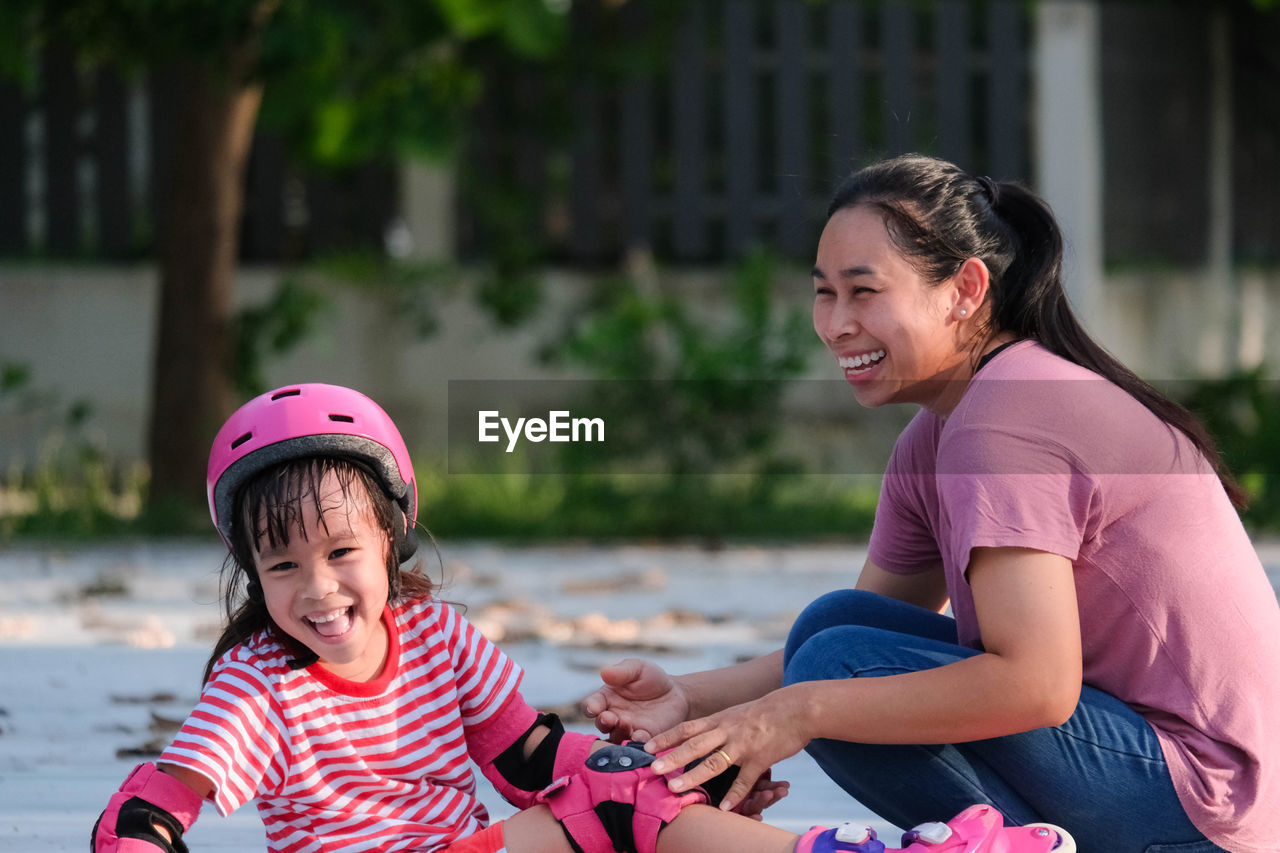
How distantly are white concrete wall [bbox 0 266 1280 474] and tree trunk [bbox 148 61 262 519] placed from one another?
1.19 metres

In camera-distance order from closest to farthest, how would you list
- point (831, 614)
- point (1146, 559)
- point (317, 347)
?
point (1146, 559)
point (831, 614)
point (317, 347)

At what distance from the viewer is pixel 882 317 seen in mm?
2135

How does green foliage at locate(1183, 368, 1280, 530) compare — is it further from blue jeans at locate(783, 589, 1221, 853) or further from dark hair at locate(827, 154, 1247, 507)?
blue jeans at locate(783, 589, 1221, 853)

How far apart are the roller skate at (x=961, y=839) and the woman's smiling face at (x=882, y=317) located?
A: 594 millimetres

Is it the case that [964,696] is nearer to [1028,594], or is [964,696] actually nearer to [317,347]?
[1028,594]

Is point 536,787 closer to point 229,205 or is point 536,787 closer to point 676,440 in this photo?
point 676,440

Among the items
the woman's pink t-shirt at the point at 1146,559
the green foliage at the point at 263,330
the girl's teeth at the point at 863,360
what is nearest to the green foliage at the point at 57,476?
the green foliage at the point at 263,330

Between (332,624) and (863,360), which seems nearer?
(332,624)

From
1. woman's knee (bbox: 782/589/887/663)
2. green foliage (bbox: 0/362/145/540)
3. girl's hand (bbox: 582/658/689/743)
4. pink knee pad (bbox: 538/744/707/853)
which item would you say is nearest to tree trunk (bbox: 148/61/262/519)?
green foliage (bbox: 0/362/145/540)

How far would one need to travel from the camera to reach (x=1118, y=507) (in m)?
1.98

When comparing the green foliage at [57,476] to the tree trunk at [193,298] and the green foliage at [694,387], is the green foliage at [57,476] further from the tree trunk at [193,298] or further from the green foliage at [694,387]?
the green foliage at [694,387]

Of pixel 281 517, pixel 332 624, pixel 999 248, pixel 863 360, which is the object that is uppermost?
pixel 999 248

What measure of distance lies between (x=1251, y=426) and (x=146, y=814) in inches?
269

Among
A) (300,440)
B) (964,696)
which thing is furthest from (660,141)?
(964,696)
